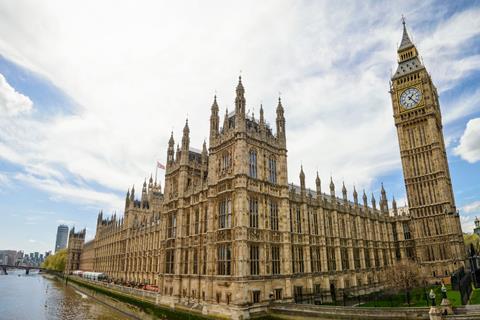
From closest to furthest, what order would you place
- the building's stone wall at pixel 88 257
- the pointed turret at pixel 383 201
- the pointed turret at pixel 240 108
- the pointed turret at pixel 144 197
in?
the pointed turret at pixel 240 108 < the pointed turret at pixel 383 201 < the pointed turret at pixel 144 197 < the building's stone wall at pixel 88 257

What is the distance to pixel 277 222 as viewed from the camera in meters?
39.6

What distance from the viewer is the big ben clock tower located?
6334 centimetres

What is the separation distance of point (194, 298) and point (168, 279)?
313 inches

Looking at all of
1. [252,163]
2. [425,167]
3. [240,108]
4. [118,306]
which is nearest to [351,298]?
[252,163]

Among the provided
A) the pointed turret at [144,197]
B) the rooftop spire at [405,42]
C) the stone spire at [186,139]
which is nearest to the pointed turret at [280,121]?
the stone spire at [186,139]

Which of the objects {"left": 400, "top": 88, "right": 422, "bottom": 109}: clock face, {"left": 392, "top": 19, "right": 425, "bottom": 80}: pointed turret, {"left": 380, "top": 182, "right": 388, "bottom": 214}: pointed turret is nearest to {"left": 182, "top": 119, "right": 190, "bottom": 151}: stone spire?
{"left": 380, "top": 182, "right": 388, "bottom": 214}: pointed turret

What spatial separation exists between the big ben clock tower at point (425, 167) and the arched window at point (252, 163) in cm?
4567

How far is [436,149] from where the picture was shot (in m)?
68.6

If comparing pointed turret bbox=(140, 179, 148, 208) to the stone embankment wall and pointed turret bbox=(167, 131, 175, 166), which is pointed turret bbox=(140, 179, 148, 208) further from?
the stone embankment wall

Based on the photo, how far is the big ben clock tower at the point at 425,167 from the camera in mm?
63344

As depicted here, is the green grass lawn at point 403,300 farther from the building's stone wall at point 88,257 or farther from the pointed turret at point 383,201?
the building's stone wall at point 88,257

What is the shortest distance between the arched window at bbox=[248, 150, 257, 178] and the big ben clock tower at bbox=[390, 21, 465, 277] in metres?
45.7

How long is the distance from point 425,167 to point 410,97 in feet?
58.2

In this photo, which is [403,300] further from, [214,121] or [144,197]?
[144,197]
